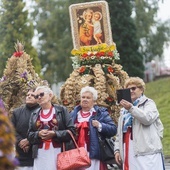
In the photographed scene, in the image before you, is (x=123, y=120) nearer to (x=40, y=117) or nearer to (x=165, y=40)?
(x=40, y=117)

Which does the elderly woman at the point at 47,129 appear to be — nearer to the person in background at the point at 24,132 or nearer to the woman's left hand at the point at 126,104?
the person in background at the point at 24,132

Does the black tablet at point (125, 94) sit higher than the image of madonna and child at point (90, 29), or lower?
lower

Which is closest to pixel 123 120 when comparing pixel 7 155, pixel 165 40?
pixel 7 155

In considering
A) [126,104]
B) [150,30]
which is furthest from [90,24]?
[150,30]

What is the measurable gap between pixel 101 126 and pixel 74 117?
395mm

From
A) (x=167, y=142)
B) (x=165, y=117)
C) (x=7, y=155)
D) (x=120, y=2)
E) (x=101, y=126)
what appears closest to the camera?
(x=7, y=155)

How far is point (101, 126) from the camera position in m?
8.56

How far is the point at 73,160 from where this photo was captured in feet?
26.1

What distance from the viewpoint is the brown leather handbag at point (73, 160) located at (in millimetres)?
7945

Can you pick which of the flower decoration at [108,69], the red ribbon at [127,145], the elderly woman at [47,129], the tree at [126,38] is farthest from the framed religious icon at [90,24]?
the tree at [126,38]

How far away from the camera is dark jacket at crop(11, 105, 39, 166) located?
27.8 ft

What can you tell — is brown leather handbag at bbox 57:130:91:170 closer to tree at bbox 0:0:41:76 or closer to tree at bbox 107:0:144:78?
tree at bbox 0:0:41:76

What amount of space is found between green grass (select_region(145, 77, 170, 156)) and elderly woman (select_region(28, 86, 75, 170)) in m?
8.01

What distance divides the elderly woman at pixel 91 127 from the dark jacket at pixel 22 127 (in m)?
0.60
